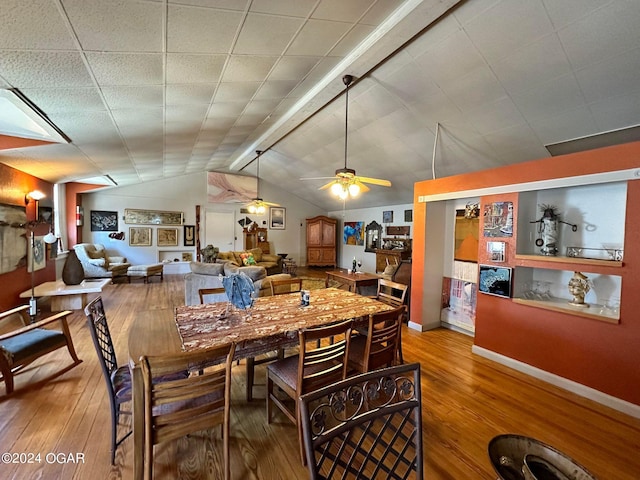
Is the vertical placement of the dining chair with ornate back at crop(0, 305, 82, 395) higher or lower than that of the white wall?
lower

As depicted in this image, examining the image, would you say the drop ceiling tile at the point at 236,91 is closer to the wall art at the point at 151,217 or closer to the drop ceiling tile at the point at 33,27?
the drop ceiling tile at the point at 33,27

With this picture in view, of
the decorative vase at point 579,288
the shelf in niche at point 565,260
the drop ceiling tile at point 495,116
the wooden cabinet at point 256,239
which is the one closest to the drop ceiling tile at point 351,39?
the drop ceiling tile at point 495,116

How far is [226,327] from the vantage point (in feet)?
6.74

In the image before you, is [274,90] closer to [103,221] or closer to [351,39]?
[351,39]

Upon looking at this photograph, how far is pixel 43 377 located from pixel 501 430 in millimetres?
4028

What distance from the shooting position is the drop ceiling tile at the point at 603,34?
2.08 metres

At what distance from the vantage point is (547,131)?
348 cm

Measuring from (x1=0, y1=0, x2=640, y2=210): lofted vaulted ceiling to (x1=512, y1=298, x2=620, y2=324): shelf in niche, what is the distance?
79.3 inches

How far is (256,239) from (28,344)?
23.9ft

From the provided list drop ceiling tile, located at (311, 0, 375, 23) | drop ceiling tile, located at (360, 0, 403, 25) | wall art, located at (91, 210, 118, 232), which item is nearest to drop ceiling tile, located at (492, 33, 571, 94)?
drop ceiling tile, located at (360, 0, 403, 25)

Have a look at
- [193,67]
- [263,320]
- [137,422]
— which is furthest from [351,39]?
[137,422]

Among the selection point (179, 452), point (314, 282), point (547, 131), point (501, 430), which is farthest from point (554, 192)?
point (314, 282)

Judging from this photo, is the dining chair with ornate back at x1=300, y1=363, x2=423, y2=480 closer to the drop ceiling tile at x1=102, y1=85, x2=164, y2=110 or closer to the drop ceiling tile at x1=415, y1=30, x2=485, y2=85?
the drop ceiling tile at x1=102, y1=85, x2=164, y2=110

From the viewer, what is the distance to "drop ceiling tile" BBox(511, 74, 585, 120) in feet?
9.16
